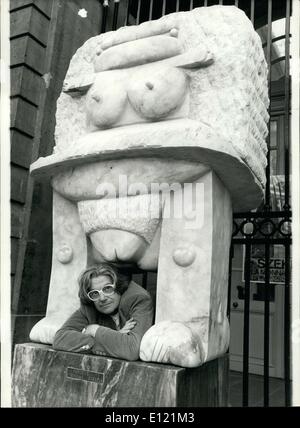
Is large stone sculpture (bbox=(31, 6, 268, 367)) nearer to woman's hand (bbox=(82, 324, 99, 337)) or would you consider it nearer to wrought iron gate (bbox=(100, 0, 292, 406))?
woman's hand (bbox=(82, 324, 99, 337))

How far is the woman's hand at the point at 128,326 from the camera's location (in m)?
1.78

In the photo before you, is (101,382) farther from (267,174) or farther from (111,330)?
(267,174)

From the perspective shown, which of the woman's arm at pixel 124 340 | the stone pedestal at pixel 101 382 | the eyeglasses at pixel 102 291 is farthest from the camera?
the eyeglasses at pixel 102 291

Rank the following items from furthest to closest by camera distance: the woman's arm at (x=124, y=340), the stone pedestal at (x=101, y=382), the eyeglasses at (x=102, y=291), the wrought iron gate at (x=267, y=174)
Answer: the wrought iron gate at (x=267, y=174) < the eyeglasses at (x=102, y=291) < the woman's arm at (x=124, y=340) < the stone pedestal at (x=101, y=382)

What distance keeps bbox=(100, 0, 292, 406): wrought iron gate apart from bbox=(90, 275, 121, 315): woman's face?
0.75 m

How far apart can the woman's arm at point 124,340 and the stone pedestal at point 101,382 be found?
0.03 metres

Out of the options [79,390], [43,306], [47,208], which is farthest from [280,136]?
[79,390]

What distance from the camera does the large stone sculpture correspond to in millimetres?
1775

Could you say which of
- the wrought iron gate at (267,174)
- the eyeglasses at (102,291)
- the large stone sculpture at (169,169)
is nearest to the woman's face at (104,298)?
the eyeglasses at (102,291)

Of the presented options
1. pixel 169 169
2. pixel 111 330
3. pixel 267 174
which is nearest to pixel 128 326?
pixel 111 330

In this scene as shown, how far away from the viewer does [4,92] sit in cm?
266

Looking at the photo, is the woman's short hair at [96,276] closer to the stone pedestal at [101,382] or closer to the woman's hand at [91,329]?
the woman's hand at [91,329]

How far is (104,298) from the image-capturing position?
1.85 metres

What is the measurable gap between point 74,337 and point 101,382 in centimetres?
23
